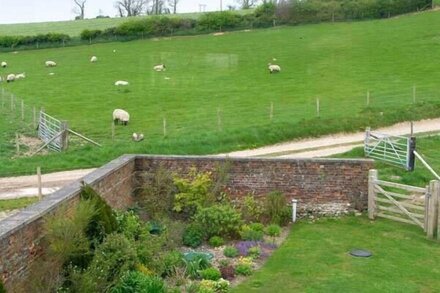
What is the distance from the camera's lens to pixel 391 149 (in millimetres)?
22719

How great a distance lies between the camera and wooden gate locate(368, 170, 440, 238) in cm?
1582

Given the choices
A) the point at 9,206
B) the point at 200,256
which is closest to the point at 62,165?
the point at 9,206

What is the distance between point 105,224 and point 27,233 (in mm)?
2021

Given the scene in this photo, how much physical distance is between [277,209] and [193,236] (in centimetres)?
268

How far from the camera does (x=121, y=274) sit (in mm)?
11922

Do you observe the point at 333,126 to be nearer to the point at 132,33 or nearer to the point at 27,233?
the point at 27,233

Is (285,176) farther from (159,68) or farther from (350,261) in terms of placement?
(159,68)

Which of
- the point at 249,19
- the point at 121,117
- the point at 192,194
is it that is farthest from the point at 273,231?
the point at 249,19

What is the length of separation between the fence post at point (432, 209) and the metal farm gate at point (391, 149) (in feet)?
17.0

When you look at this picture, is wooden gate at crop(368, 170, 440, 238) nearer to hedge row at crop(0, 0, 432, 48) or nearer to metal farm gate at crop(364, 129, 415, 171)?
metal farm gate at crop(364, 129, 415, 171)

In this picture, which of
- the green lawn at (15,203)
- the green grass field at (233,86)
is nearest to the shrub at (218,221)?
the green lawn at (15,203)

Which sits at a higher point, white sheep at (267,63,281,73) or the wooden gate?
white sheep at (267,63,281,73)

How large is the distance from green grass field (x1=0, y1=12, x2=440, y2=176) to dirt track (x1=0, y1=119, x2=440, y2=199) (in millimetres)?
596

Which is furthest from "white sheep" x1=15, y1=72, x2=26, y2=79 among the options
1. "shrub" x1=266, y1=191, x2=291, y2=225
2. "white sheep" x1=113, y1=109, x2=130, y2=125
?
"shrub" x1=266, y1=191, x2=291, y2=225
